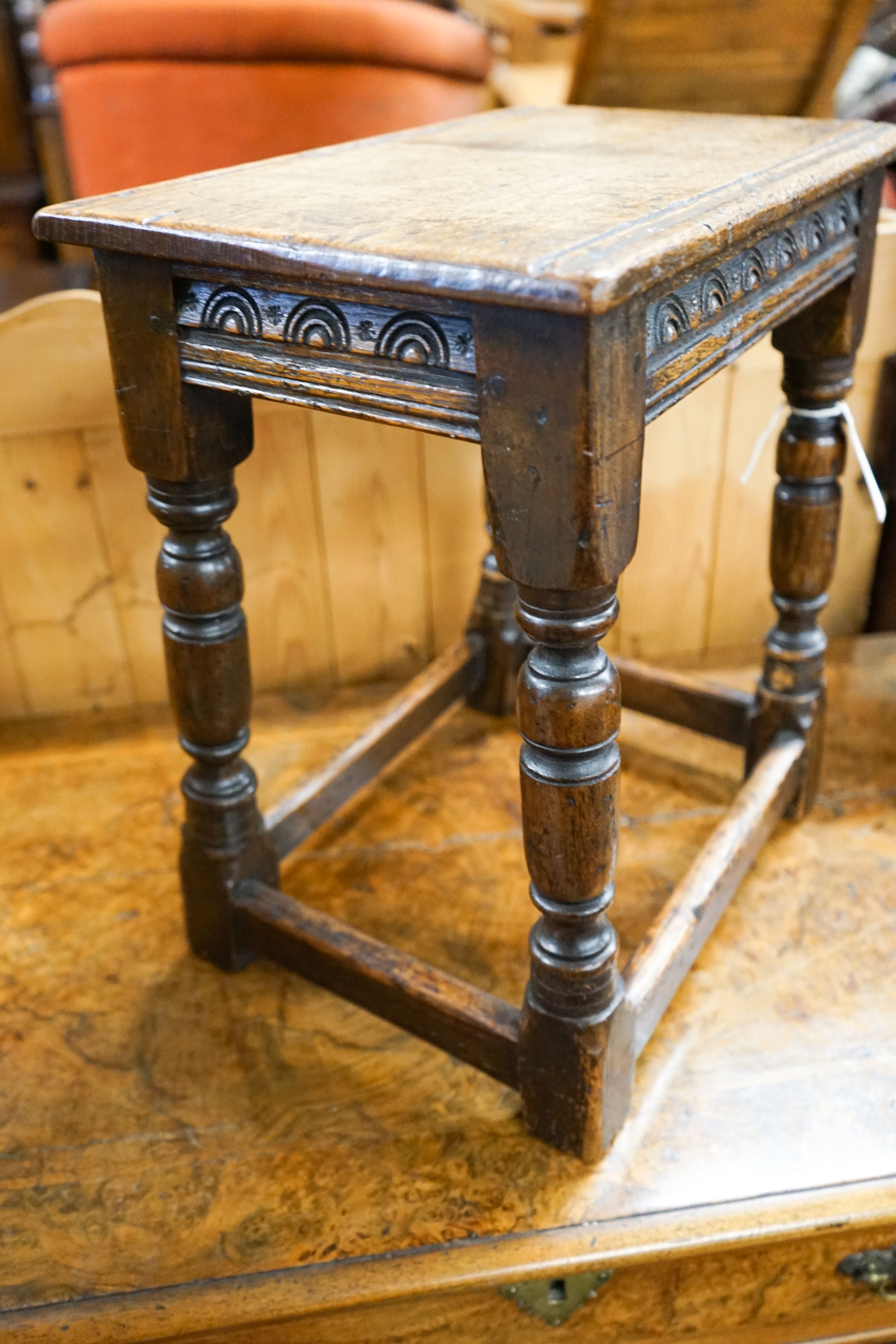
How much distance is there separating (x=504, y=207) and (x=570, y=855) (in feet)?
1.27

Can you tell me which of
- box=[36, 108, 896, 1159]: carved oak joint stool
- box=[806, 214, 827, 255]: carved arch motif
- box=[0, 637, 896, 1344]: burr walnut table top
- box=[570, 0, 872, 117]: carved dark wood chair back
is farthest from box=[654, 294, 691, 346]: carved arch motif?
box=[570, 0, 872, 117]: carved dark wood chair back

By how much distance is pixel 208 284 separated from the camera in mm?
697

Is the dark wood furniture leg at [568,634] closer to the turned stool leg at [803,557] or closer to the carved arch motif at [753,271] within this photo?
the carved arch motif at [753,271]

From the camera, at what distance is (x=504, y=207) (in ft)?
2.20

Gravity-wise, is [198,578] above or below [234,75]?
below

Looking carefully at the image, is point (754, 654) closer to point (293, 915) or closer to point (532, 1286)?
point (293, 915)

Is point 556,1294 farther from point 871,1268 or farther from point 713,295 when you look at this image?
point 713,295

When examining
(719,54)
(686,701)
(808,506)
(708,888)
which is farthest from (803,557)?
(719,54)

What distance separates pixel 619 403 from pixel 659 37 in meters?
1.00

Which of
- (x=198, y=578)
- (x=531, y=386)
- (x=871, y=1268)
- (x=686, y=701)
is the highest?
(x=531, y=386)

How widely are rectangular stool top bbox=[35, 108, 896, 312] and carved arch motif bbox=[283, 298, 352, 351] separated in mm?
23

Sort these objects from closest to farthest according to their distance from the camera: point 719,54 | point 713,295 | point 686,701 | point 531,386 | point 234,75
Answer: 1. point 531,386
2. point 713,295
3. point 686,701
4. point 719,54
5. point 234,75

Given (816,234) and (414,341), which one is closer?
(414,341)

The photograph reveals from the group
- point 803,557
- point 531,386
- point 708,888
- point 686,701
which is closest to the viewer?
point 531,386
